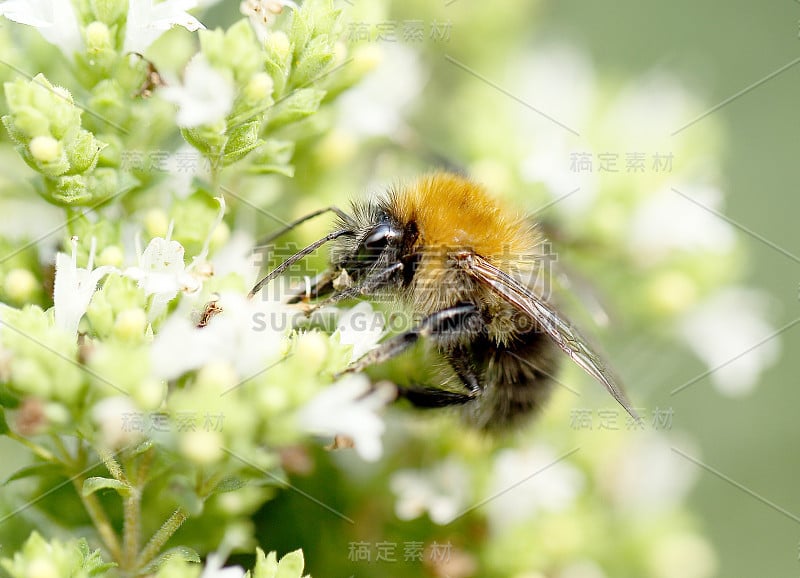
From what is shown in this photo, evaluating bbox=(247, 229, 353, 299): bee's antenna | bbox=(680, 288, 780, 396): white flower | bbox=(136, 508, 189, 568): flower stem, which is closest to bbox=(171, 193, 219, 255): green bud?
bbox=(247, 229, 353, 299): bee's antenna

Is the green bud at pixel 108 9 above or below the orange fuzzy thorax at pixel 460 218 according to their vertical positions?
above

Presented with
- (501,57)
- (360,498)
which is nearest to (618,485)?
(360,498)

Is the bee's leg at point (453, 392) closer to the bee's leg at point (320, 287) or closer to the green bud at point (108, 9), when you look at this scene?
the bee's leg at point (320, 287)

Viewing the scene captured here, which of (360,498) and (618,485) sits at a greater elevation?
(360,498)

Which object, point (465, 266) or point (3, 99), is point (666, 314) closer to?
point (465, 266)

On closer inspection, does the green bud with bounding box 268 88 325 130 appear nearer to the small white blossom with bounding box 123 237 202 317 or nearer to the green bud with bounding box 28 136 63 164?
the small white blossom with bounding box 123 237 202 317

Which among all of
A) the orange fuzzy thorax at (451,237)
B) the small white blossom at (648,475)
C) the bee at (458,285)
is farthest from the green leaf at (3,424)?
the small white blossom at (648,475)
